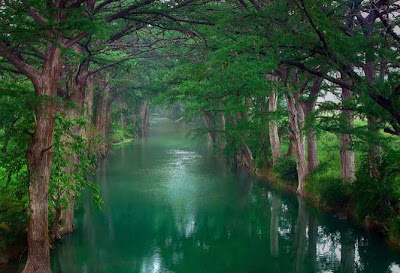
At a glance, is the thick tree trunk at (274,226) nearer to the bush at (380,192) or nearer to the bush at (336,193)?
the bush at (336,193)

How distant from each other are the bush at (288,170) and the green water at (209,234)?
1167mm

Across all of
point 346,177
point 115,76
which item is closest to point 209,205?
point 346,177

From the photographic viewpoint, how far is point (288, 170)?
2378 centimetres

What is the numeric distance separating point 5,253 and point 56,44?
24.1 feet

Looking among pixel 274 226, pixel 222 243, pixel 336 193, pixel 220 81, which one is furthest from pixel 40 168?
pixel 336 193

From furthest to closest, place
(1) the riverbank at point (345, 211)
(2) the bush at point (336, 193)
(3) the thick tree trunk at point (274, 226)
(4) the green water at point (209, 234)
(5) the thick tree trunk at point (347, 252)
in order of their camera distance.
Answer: (2) the bush at point (336, 193), (3) the thick tree trunk at point (274, 226), (1) the riverbank at point (345, 211), (4) the green water at point (209, 234), (5) the thick tree trunk at point (347, 252)

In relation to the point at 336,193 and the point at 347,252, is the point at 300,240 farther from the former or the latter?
the point at 336,193

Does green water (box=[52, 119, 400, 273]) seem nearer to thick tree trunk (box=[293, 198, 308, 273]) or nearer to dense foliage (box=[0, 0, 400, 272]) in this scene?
thick tree trunk (box=[293, 198, 308, 273])

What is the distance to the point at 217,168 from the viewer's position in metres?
32.3

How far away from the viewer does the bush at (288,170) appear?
23516 mm

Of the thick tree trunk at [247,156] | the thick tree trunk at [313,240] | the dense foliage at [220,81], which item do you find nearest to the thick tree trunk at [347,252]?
the thick tree trunk at [313,240]

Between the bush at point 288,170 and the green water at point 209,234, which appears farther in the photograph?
the bush at point 288,170

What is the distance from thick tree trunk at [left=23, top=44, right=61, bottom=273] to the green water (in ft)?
8.66

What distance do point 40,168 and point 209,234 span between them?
842 cm
